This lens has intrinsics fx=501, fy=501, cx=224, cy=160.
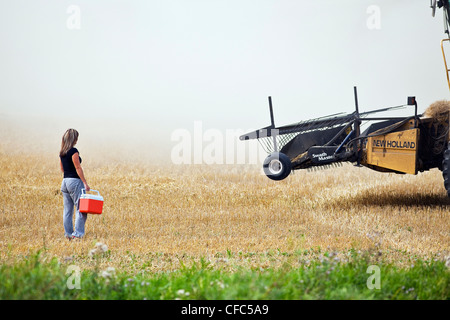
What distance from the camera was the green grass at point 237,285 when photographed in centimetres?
407

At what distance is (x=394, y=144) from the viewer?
992 centimetres

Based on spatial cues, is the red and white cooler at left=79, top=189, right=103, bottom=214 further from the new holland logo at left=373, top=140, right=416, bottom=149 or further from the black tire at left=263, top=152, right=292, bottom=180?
the new holland logo at left=373, top=140, right=416, bottom=149

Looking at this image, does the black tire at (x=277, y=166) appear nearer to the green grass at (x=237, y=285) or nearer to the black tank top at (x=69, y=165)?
the black tank top at (x=69, y=165)

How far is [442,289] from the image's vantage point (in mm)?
4449

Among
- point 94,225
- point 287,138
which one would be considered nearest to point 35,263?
point 94,225

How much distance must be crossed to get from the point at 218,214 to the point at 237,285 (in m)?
5.99

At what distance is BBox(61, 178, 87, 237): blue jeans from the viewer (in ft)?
25.4

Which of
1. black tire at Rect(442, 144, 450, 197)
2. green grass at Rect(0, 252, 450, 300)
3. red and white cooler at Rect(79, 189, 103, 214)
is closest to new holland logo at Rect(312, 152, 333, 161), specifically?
black tire at Rect(442, 144, 450, 197)

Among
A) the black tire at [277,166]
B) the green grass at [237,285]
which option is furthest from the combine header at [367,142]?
the green grass at [237,285]

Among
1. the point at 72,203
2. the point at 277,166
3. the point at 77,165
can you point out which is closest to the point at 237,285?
the point at 77,165

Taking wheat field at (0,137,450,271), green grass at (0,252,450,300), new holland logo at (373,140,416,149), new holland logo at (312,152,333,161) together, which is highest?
new holland logo at (373,140,416,149)

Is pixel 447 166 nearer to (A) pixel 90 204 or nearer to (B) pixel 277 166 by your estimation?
(B) pixel 277 166

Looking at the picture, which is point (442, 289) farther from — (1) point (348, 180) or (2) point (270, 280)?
(1) point (348, 180)

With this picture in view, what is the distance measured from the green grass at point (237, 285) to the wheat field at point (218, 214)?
833 millimetres
